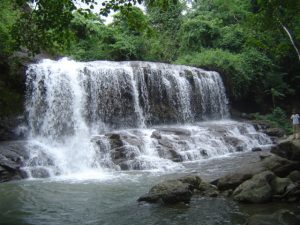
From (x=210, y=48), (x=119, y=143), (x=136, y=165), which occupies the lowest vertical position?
(x=136, y=165)

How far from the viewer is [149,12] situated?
34.8 meters

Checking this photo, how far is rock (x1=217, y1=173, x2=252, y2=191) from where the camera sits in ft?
33.1

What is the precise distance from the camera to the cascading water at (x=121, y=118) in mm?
15820

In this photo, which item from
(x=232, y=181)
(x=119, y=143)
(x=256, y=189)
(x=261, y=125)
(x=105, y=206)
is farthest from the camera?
(x=261, y=125)

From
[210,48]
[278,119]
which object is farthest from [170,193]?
[210,48]

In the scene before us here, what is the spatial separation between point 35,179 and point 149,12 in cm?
2403

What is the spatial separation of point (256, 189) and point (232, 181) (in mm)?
1098

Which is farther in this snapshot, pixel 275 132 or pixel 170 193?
pixel 275 132

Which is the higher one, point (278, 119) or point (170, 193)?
point (278, 119)

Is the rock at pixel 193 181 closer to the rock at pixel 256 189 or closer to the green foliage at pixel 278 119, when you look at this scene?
the rock at pixel 256 189

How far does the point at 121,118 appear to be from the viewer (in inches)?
825

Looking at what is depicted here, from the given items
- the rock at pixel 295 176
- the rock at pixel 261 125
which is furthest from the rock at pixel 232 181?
the rock at pixel 261 125

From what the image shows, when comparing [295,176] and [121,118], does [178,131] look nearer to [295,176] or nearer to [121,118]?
[121,118]

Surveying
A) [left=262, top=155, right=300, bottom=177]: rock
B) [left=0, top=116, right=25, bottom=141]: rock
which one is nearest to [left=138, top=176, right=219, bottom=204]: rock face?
[left=262, top=155, right=300, bottom=177]: rock
